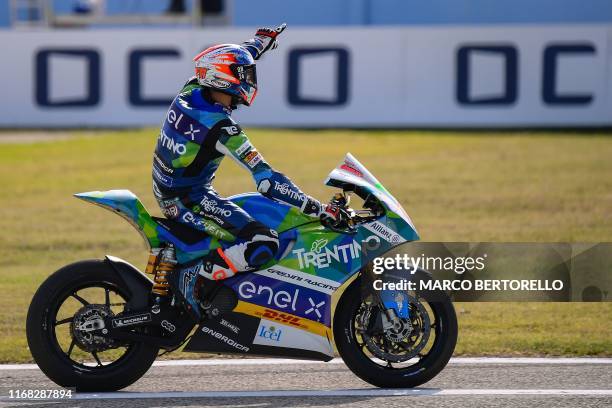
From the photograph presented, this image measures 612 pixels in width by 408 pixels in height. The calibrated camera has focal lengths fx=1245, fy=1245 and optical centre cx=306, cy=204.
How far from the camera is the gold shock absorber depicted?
6809 millimetres

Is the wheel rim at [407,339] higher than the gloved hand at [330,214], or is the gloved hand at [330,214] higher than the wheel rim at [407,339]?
the gloved hand at [330,214]

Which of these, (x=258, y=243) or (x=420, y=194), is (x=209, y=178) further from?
→ (x=420, y=194)

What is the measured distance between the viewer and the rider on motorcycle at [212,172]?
6660 millimetres

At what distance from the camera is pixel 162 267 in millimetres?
6809

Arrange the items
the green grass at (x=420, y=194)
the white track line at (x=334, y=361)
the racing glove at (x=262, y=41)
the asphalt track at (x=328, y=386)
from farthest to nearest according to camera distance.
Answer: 1. the green grass at (x=420, y=194)
2. the white track line at (x=334, y=361)
3. the racing glove at (x=262, y=41)
4. the asphalt track at (x=328, y=386)

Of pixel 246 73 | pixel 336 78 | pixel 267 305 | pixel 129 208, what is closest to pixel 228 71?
pixel 246 73

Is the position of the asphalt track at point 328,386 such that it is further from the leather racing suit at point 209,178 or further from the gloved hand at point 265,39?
the gloved hand at point 265,39

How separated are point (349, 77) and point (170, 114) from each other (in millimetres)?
14457

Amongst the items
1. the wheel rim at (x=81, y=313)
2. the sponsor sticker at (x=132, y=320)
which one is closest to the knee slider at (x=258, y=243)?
the sponsor sticker at (x=132, y=320)

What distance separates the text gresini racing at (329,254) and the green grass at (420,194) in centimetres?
165

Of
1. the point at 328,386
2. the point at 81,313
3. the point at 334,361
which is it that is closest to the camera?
the point at 81,313

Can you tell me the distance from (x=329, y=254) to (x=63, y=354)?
61.2 inches

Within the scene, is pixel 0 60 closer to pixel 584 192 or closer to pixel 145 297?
pixel 584 192

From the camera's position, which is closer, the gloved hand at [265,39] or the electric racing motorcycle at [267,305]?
the electric racing motorcycle at [267,305]
